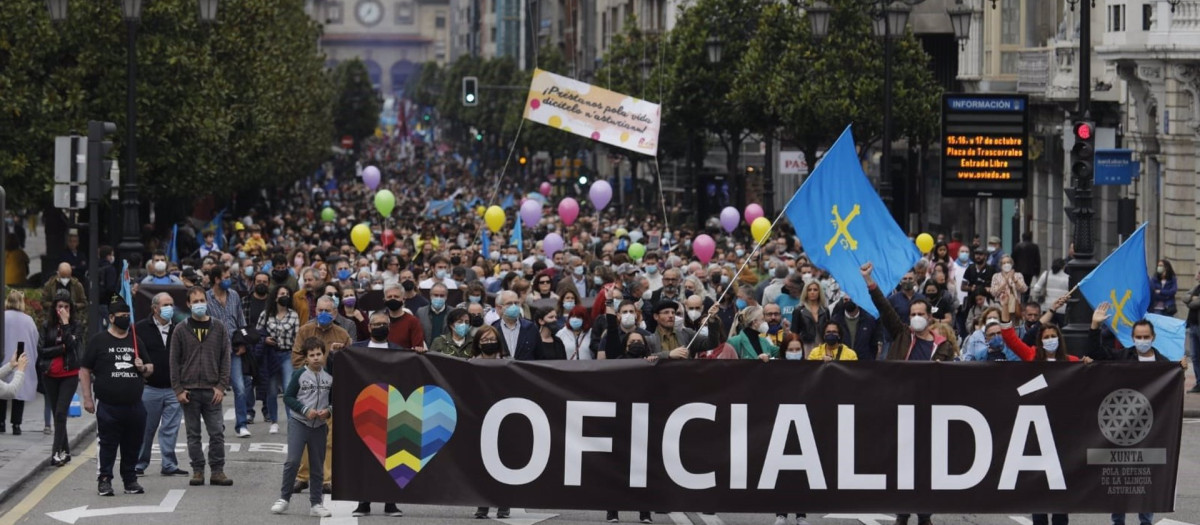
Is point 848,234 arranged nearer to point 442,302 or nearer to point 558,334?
point 558,334

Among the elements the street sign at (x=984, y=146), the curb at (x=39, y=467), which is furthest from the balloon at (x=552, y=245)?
the curb at (x=39, y=467)

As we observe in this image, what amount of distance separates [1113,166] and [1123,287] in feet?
41.2

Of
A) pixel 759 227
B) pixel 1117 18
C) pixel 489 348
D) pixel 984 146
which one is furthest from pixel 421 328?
pixel 1117 18

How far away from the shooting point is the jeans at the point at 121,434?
16547 mm

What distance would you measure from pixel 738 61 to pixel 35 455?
37023mm

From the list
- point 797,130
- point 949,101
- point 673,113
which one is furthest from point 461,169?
point 949,101

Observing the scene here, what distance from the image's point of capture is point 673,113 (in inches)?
2210

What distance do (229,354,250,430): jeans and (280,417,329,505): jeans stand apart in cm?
514

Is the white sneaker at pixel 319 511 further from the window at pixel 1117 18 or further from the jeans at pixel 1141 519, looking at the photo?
the window at pixel 1117 18

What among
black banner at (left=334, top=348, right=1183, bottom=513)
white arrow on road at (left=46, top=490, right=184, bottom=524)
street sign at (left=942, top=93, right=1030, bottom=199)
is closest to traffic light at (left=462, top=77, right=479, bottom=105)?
street sign at (left=942, top=93, right=1030, bottom=199)

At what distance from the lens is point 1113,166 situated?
28.1m

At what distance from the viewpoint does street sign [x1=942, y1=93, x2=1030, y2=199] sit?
93.8 ft

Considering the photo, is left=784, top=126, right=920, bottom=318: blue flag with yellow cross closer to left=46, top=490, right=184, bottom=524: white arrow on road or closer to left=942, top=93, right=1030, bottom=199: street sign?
left=46, top=490, right=184, bottom=524: white arrow on road

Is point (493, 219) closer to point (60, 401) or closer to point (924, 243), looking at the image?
point (924, 243)
